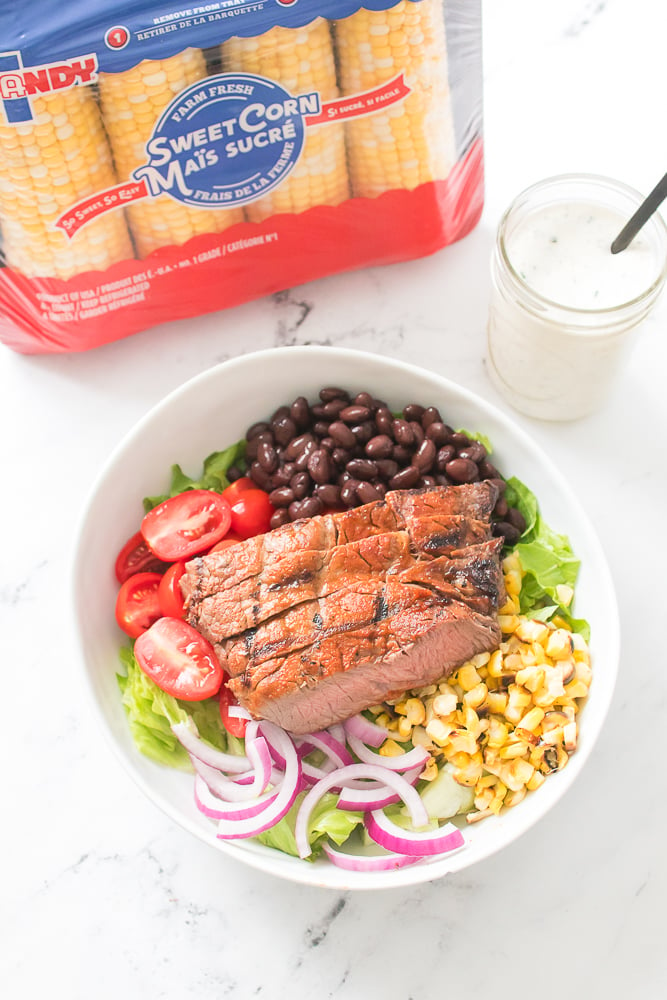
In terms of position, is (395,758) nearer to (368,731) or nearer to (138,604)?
(368,731)

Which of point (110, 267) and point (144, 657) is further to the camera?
point (110, 267)

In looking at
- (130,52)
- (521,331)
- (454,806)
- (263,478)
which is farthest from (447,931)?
(130,52)

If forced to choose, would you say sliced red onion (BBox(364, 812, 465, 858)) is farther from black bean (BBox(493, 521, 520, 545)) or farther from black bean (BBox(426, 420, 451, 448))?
black bean (BBox(426, 420, 451, 448))

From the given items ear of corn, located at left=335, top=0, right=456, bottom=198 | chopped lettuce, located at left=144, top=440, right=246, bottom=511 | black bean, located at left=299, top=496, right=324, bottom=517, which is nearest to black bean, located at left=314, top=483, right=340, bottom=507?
black bean, located at left=299, top=496, right=324, bottom=517

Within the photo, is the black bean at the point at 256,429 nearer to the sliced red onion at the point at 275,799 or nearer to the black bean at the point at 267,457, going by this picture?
the black bean at the point at 267,457

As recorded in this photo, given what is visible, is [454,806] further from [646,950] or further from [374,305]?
[374,305]

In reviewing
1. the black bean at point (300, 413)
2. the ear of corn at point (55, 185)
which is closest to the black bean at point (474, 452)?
the black bean at point (300, 413)
